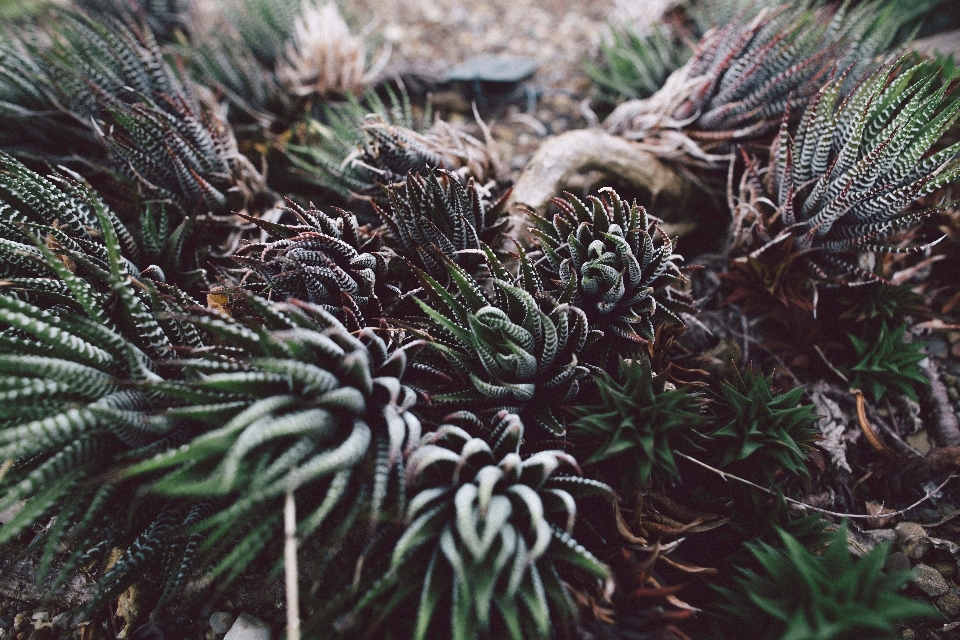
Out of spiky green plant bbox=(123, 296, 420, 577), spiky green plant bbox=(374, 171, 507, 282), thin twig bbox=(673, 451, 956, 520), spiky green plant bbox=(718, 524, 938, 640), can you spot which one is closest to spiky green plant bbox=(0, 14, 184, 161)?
spiky green plant bbox=(374, 171, 507, 282)

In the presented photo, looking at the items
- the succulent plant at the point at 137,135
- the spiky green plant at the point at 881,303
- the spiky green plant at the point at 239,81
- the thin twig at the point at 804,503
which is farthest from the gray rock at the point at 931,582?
the spiky green plant at the point at 239,81

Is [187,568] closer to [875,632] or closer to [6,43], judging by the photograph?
[875,632]

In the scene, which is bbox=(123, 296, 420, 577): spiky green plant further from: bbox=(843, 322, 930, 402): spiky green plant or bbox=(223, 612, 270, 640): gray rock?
bbox=(843, 322, 930, 402): spiky green plant

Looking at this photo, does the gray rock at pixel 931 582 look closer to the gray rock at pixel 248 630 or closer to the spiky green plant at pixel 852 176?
the spiky green plant at pixel 852 176

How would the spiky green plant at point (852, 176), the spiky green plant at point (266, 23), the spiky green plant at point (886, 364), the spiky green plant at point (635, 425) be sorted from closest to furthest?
the spiky green plant at point (635, 425) → the spiky green plant at point (852, 176) → the spiky green plant at point (886, 364) → the spiky green plant at point (266, 23)

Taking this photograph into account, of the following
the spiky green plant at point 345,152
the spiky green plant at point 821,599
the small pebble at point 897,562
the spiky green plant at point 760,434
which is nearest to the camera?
the spiky green plant at point 821,599

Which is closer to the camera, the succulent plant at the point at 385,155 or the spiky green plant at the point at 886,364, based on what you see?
the spiky green plant at the point at 886,364
